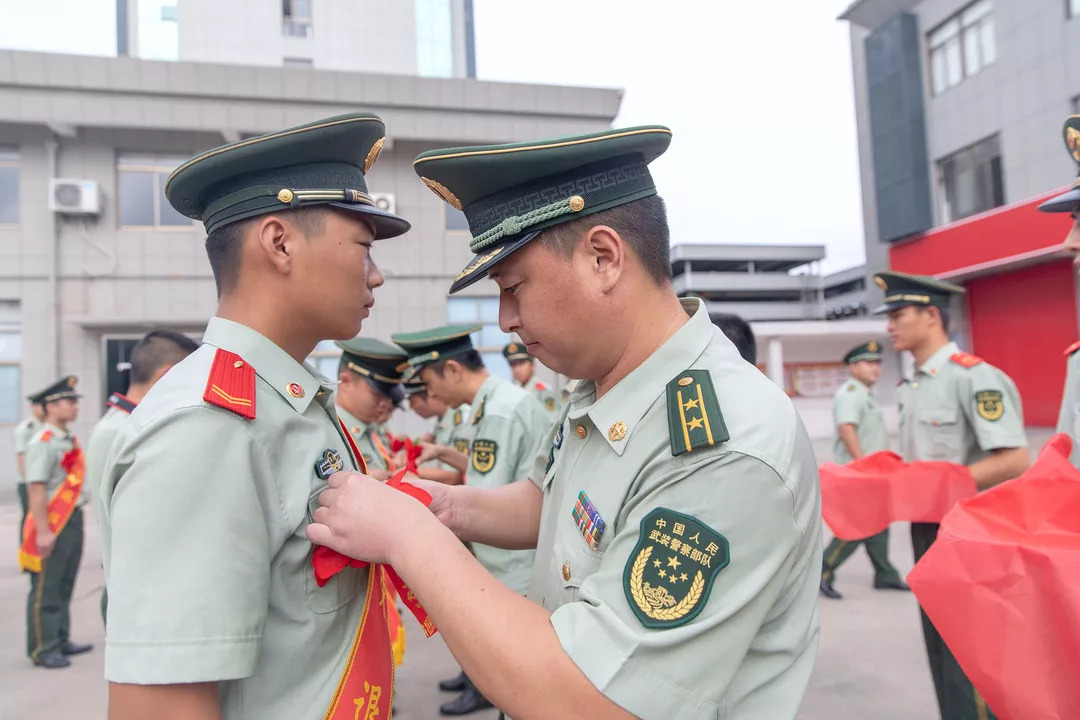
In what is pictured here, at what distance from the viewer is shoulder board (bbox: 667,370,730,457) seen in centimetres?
100

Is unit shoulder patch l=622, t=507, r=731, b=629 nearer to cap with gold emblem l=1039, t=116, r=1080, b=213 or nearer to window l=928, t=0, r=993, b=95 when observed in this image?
cap with gold emblem l=1039, t=116, r=1080, b=213

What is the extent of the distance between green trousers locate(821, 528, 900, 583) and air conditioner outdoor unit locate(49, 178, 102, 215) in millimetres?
12194

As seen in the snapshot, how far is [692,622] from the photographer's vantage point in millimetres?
905

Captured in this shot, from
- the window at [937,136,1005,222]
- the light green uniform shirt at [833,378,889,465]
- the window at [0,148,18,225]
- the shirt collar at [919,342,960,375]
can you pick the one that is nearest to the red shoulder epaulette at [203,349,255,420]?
the shirt collar at [919,342,960,375]

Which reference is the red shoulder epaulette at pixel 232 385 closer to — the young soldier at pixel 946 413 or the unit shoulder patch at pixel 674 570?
the unit shoulder patch at pixel 674 570

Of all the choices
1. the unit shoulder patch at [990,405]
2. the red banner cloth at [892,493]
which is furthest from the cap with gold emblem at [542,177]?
the unit shoulder patch at [990,405]

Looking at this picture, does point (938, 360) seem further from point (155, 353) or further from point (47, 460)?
point (47, 460)

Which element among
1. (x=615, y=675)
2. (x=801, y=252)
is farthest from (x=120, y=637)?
(x=801, y=252)

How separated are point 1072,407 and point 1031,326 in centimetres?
1413

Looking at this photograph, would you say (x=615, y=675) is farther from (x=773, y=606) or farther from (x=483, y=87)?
(x=483, y=87)

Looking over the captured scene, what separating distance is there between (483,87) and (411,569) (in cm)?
1279

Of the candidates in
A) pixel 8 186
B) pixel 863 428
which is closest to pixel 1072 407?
pixel 863 428

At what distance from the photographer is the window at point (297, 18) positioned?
17500 millimetres

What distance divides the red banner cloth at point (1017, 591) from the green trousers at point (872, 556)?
12.5 feet
